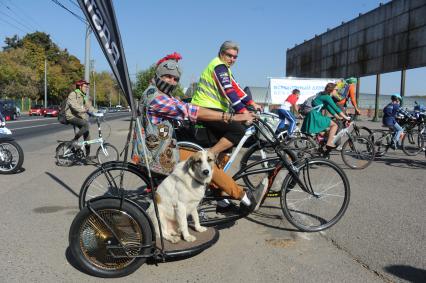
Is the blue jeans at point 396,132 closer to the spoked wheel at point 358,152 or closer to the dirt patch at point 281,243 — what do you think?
the spoked wheel at point 358,152

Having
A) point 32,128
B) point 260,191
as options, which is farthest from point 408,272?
point 32,128

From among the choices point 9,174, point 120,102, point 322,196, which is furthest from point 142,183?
point 120,102

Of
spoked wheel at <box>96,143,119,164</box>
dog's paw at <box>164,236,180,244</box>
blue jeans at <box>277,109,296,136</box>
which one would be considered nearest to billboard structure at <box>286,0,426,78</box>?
blue jeans at <box>277,109,296,136</box>

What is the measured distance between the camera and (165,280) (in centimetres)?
350

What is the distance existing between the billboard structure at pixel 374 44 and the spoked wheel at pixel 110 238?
26.8m

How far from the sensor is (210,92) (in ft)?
16.4

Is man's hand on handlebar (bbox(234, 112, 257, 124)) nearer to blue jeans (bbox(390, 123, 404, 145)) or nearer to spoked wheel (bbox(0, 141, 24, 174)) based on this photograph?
spoked wheel (bbox(0, 141, 24, 174))

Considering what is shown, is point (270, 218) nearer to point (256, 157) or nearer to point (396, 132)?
point (256, 157)

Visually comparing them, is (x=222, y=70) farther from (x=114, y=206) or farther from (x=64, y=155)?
(x=64, y=155)

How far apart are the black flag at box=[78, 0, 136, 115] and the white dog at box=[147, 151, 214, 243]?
Answer: 1.03 m

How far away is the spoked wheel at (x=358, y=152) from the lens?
9016mm

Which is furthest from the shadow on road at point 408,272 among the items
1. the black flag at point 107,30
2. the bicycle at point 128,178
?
the black flag at point 107,30

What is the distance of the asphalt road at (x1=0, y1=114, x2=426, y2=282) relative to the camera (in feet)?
11.7

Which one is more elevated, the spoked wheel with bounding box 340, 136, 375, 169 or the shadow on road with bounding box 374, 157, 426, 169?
the spoked wheel with bounding box 340, 136, 375, 169
